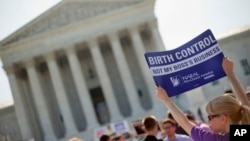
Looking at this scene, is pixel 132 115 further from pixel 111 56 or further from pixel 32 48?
pixel 32 48

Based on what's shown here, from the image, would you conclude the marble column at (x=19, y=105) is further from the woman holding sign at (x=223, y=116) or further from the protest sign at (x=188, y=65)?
the woman holding sign at (x=223, y=116)

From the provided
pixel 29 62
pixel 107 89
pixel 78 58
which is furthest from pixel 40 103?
pixel 107 89

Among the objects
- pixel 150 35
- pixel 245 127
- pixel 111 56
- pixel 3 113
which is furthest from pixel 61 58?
pixel 245 127

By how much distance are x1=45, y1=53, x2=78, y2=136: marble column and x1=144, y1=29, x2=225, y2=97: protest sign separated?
41.9m

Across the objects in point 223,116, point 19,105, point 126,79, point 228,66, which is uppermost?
point 19,105

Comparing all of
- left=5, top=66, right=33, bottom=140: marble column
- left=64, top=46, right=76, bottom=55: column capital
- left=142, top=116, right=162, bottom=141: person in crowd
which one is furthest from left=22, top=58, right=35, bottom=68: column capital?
left=142, top=116, right=162, bottom=141: person in crowd

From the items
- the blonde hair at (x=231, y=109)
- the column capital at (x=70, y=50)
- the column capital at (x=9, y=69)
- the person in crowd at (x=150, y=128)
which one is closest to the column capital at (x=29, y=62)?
the column capital at (x=9, y=69)

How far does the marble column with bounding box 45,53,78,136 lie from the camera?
47094 millimetres

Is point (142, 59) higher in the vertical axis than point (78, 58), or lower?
lower

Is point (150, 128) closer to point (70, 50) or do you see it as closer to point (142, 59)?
point (142, 59)

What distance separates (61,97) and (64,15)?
28.4 feet

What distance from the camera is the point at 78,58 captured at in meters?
51.8

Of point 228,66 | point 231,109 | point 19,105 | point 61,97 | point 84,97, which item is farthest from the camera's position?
point 19,105

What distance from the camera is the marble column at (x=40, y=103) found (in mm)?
47562
